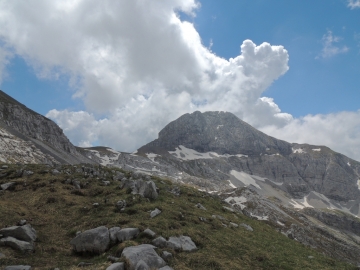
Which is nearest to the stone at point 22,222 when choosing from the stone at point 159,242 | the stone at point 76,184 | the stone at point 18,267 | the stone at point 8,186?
the stone at point 18,267

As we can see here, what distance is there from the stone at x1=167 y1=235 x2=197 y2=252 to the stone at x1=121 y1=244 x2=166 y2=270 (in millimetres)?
2201

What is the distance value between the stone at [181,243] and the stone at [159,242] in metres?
0.30

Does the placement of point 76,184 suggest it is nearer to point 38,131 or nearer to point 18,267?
point 18,267

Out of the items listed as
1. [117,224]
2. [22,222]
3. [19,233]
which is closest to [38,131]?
[22,222]

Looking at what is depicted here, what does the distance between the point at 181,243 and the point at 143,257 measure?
163 inches

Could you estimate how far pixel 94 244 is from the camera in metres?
15.4

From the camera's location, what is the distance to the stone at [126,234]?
16197mm

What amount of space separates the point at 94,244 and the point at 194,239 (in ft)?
22.8

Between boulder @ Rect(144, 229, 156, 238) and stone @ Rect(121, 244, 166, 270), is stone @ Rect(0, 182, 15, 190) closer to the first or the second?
boulder @ Rect(144, 229, 156, 238)

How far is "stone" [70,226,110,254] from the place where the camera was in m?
15.3

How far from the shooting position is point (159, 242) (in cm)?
1578

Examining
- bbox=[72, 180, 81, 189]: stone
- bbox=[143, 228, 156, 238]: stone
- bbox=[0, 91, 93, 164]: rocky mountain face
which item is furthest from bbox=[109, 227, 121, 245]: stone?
bbox=[0, 91, 93, 164]: rocky mountain face

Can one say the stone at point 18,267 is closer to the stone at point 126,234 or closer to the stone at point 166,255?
the stone at point 126,234

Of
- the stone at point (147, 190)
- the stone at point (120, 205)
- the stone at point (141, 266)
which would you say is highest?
the stone at point (147, 190)
